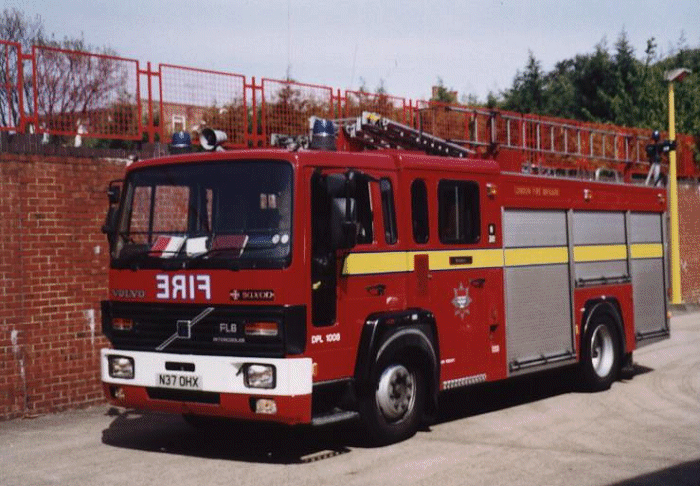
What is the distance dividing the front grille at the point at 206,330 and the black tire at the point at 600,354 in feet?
17.6

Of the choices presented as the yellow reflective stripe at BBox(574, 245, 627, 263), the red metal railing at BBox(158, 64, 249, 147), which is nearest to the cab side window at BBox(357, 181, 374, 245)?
the yellow reflective stripe at BBox(574, 245, 627, 263)

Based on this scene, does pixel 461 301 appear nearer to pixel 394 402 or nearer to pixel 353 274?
pixel 394 402

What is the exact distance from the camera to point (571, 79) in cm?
4862

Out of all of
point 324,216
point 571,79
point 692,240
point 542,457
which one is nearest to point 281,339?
point 324,216

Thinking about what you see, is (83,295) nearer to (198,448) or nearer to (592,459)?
(198,448)

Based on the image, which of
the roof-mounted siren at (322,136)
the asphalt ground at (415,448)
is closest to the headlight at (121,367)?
the asphalt ground at (415,448)

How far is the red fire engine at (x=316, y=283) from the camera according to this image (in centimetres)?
830

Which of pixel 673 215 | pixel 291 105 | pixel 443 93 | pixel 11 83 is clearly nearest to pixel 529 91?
pixel 443 93

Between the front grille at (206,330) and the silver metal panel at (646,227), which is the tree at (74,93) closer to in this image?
the front grille at (206,330)

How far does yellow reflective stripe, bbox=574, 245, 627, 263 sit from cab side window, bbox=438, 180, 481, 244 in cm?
234

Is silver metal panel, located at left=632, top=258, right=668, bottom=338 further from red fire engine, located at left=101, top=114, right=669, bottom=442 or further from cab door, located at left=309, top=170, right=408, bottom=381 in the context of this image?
cab door, located at left=309, top=170, right=408, bottom=381

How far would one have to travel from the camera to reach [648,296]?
45.6 feet

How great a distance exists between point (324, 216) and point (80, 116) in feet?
17.4

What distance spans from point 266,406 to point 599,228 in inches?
246
